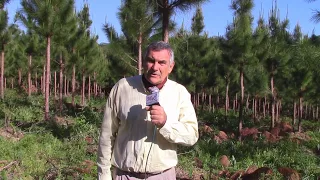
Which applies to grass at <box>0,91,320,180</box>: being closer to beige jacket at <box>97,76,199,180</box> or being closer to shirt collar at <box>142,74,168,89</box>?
beige jacket at <box>97,76,199,180</box>

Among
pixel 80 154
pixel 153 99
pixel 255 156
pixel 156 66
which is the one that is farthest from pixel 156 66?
pixel 255 156

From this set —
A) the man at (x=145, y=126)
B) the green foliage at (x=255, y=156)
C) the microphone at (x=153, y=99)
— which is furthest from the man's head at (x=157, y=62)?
the green foliage at (x=255, y=156)

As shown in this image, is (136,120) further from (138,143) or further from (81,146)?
(81,146)

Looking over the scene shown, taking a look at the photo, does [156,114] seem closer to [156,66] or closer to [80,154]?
[156,66]

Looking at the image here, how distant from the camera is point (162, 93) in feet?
7.34

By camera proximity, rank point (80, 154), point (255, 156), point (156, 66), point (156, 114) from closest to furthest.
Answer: point (156, 114) < point (156, 66) < point (80, 154) < point (255, 156)

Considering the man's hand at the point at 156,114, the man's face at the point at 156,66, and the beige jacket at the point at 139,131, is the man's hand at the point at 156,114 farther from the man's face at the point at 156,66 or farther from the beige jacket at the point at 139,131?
the man's face at the point at 156,66

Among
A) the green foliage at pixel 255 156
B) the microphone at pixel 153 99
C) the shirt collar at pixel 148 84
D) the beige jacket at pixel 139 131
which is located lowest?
the green foliage at pixel 255 156

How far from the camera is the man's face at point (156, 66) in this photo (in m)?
2.18

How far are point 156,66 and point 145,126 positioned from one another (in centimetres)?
34

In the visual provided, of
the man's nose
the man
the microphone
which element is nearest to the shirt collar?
the man

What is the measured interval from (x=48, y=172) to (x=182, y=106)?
4.28 m

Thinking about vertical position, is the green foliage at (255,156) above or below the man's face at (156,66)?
below

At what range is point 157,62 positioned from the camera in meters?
2.18
